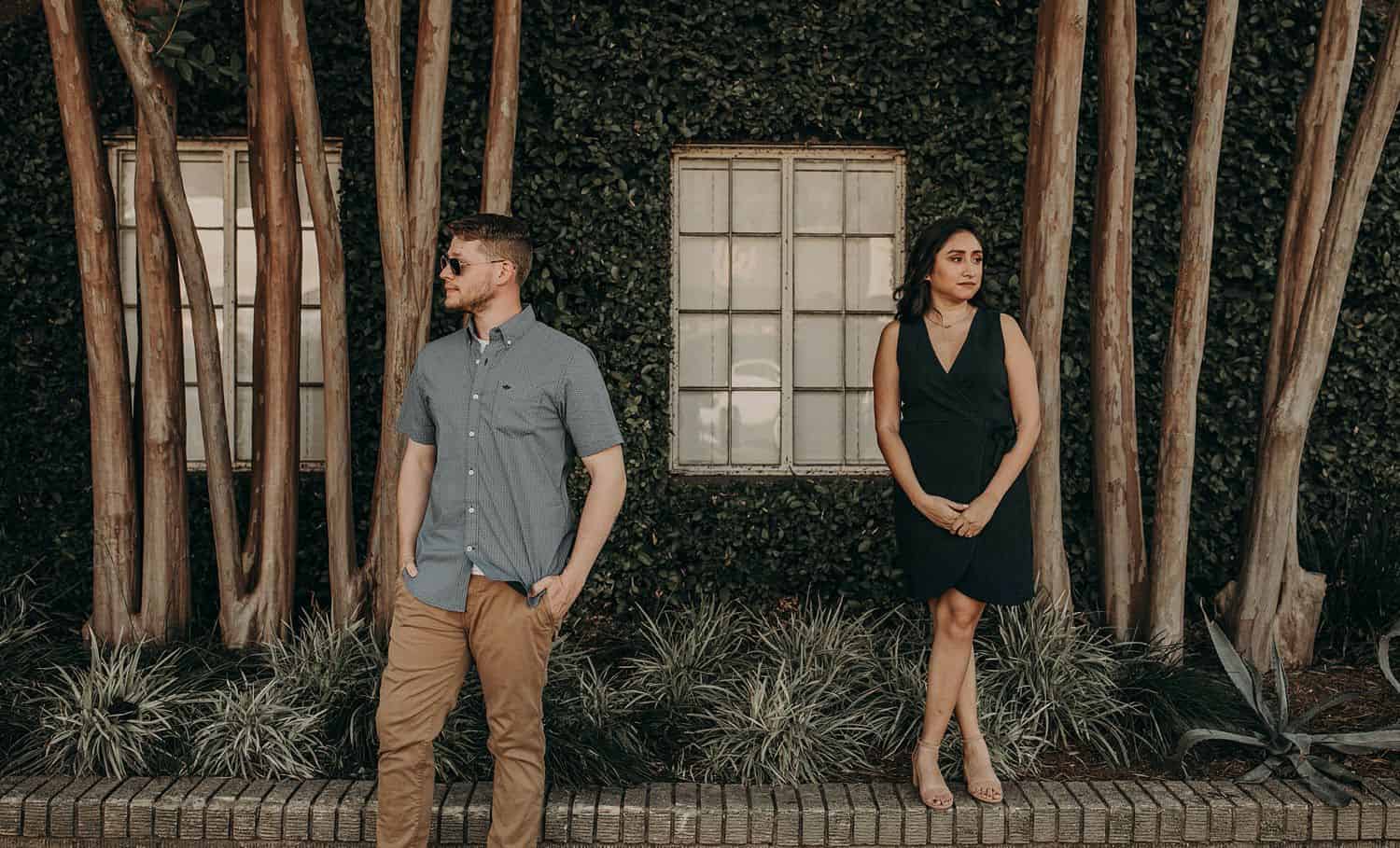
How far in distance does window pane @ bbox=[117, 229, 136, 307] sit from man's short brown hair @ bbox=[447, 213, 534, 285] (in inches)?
151

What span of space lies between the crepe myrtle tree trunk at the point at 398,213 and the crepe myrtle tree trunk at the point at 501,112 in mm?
209

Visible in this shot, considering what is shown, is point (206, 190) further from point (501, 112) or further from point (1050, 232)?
point (1050, 232)

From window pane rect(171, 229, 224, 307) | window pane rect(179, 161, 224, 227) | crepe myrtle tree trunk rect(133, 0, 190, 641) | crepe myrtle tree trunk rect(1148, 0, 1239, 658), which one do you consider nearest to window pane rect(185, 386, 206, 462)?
window pane rect(171, 229, 224, 307)

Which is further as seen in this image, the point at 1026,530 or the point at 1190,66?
the point at 1190,66

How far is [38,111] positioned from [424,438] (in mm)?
4116

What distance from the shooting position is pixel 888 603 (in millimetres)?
5781

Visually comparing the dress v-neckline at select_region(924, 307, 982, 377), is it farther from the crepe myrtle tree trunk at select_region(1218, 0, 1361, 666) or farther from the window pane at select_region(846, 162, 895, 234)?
the window pane at select_region(846, 162, 895, 234)

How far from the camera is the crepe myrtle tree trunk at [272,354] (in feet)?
14.7

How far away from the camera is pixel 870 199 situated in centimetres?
593

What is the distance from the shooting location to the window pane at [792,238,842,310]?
598 centimetres

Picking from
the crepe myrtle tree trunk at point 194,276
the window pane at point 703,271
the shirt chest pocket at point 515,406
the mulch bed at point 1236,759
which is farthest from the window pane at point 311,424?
the mulch bed at point 1236,759

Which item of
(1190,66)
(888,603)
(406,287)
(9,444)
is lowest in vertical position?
(888,603)

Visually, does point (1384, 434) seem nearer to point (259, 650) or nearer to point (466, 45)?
point (466, 45)

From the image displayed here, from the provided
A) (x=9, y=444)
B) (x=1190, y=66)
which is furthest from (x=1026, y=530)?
(x=9, y=444)
